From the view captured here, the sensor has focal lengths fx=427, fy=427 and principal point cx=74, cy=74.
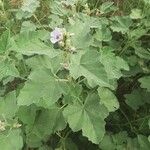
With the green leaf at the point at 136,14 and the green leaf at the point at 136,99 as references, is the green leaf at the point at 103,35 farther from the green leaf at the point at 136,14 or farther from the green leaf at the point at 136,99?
the green leaf at the point at 136,99

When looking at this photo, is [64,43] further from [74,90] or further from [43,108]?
[43,108]

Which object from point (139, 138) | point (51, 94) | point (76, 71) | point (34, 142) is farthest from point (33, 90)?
point (139, 138)

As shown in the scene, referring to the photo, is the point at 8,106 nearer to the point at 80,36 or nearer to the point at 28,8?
the point at 80,36

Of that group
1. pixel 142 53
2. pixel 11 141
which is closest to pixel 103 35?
pixel 142 53

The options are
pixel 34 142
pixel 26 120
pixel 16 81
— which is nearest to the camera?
pixel 26 120

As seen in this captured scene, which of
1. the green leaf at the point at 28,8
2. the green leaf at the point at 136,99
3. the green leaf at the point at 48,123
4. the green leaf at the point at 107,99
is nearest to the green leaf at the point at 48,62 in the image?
the green leaf at the point at 48,123

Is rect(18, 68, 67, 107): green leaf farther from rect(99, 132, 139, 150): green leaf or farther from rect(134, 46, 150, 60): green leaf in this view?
rect(134, 46, 150, 60): green leaf
